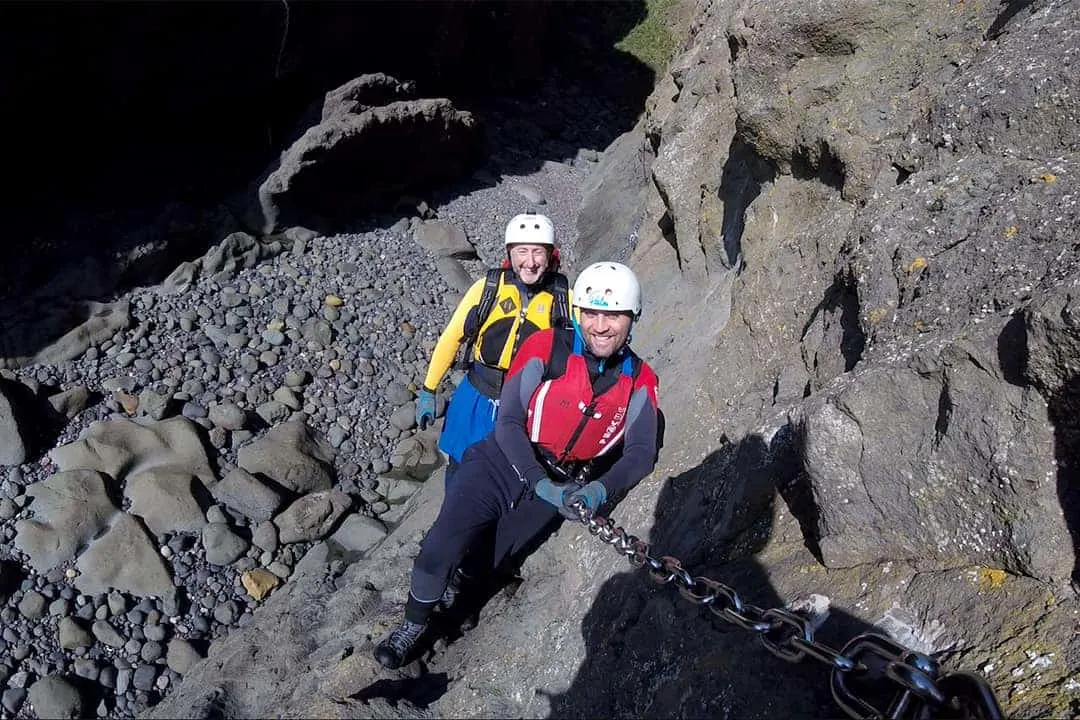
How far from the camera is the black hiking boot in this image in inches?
193

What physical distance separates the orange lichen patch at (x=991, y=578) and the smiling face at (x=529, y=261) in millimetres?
3284

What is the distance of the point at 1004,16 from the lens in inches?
199

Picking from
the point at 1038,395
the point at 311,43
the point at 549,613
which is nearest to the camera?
the point at 1038,395

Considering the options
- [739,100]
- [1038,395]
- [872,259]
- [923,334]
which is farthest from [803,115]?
[1038,395]

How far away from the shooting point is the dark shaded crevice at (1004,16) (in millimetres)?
4881

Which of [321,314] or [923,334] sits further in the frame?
[321,314]

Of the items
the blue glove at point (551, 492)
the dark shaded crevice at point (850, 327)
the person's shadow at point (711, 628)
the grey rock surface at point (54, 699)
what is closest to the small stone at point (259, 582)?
the grey rock surface at point (54, 699)

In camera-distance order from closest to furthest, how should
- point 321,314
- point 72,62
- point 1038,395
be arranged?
point 1038,395
point 72,62
point 321,314

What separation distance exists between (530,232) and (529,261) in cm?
22

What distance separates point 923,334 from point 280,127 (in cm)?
1209

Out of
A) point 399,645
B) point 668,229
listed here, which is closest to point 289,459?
point 399,645

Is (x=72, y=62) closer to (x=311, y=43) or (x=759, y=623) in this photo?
(x=311, y=43)

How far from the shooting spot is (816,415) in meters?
3.50

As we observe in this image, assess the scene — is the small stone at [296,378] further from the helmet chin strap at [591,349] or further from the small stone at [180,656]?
the helmet chin strap at [591,349]
